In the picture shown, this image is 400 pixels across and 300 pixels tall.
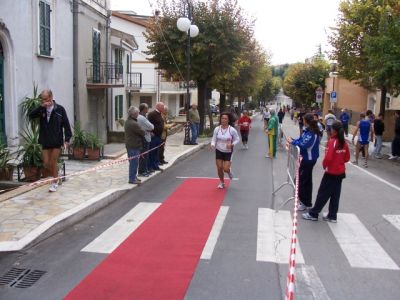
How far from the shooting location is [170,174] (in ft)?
43.7

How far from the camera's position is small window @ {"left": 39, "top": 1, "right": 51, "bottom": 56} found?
14266 mm

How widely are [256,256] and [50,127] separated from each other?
4586 mm

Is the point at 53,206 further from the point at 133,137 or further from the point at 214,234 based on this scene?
the point at 133,137

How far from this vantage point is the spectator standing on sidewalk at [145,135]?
11.5 metres

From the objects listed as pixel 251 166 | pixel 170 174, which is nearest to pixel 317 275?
pixel 170 174

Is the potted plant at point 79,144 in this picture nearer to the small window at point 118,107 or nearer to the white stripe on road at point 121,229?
the white stripe on road at point 121,229

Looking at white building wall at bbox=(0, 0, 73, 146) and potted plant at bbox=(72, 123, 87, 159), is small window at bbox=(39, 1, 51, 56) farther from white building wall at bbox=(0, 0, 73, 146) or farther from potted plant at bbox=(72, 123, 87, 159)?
potted plant at bbox=(72, 123, 87, 159)

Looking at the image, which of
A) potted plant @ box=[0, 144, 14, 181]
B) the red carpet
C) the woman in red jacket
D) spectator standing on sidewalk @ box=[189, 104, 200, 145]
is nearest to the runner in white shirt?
the red carpet

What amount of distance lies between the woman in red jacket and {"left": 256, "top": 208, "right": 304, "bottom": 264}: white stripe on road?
0.69m

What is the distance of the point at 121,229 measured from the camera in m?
7.61

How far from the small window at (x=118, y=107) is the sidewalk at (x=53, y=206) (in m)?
13.1

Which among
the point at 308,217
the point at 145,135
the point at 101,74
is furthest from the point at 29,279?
the point at 101,74

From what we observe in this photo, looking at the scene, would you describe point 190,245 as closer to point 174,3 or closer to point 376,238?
point 376,238

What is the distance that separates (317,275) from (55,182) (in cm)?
540
